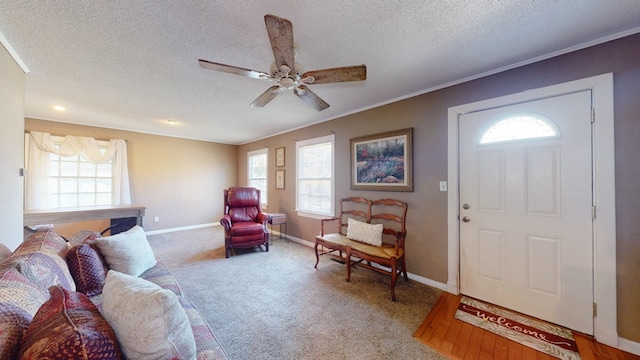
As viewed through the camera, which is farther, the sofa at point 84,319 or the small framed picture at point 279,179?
the small framed picture at point 279,179

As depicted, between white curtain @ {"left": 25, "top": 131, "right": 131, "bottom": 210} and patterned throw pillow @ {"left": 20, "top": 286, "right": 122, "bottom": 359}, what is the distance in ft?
16.3

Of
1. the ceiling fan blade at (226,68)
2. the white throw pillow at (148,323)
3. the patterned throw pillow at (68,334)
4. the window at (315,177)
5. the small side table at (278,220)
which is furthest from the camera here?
the small side table at (278,220)

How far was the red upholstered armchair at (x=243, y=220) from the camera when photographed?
12.3ft

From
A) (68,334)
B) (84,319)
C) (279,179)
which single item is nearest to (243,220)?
(279,179)

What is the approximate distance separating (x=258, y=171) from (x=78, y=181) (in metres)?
3.45

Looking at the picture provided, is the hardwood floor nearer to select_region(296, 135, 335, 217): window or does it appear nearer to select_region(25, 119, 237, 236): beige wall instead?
select_region(296, 135, 335, 217): window

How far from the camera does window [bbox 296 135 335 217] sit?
13.2 ft

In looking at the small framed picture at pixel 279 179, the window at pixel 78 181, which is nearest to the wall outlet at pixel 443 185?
the small framed picture at pixel 279 179

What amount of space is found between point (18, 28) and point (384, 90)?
10.7 feet

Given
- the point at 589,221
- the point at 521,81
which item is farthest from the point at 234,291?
the point at 521,81

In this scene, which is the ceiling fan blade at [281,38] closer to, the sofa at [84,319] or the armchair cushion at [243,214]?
the sofa at [84,319]

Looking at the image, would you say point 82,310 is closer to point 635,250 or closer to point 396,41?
point 396,41

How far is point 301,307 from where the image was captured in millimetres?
2240

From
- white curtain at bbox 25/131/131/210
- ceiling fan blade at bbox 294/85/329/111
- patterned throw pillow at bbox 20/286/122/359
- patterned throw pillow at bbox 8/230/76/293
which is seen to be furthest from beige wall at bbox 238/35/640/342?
white curtain at bbox 25/131/131/210
